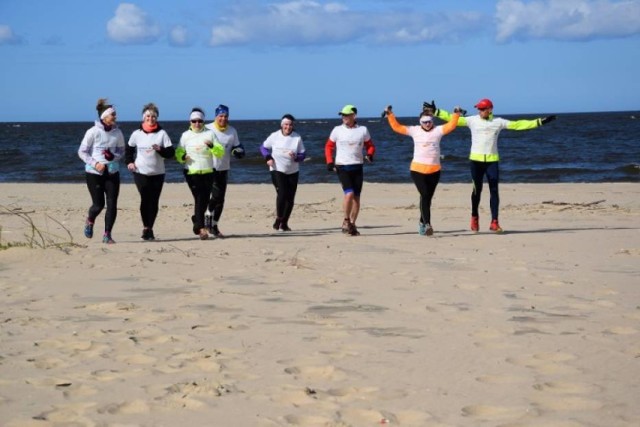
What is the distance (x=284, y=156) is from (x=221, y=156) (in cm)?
103

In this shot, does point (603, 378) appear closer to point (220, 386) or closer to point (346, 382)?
point (346, 382)

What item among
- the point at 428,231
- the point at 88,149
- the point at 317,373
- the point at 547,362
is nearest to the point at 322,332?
the point at 317,373

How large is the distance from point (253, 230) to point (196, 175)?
1.90m

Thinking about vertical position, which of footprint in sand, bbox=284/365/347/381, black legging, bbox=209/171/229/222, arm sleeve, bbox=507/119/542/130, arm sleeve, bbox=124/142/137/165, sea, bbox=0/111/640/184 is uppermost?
arm sleeve, bbox=507/119/542/130

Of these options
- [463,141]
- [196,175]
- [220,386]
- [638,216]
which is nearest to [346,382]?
[220,386]

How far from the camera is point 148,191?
11.4 meters

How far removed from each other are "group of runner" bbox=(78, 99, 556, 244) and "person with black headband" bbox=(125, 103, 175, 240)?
0.01 m

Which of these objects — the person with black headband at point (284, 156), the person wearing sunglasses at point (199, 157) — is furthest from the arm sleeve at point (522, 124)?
the person wearing sunglasses at point (199, 157)

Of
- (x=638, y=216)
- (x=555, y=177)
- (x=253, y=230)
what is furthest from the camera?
(x=555, y=177)

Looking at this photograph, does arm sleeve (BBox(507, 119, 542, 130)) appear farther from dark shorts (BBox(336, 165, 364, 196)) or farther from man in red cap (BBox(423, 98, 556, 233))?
dark shorts (BBox(336, 165, 364, 196))

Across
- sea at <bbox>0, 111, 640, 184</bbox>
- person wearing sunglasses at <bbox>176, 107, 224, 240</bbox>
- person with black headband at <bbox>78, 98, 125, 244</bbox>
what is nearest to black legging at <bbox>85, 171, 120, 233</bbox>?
person with black headband at <bbox>78, 98, 125, 244</bbox>

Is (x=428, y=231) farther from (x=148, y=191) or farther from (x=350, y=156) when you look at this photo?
(x=148, y=191)

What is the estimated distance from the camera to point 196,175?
38.0ft

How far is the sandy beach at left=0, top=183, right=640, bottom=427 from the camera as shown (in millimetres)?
4590
